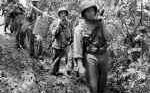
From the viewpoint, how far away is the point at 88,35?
753 centimetres

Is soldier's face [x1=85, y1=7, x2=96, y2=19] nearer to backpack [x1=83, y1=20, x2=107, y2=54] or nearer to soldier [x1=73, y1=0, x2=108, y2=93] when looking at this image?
soldier [x1=73, y1=0, x2=108, y2=93]

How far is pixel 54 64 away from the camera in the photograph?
11672mm

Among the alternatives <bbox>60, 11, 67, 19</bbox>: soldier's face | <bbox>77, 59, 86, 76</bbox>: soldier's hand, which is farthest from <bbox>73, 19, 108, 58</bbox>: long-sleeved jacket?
<bbox>60, 11, 67, 19</bbox>: soldier's face

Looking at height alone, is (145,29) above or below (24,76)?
above

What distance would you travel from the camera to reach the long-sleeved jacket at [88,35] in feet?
24.4

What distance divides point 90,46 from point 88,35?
254mm

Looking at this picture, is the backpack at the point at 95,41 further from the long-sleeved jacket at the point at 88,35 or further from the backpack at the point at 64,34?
the backpack at the point at 64,34

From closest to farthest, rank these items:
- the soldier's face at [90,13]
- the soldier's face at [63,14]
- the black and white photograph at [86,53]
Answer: the soldier's face at [90,13] < the black and white photograph at [86,53] < the soldier's face at [63,14]

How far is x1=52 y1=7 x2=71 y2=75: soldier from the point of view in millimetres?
11352

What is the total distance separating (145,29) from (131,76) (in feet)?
4.66

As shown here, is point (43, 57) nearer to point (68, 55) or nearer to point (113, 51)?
point (68, 55)

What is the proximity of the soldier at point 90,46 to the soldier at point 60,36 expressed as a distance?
3.78 m

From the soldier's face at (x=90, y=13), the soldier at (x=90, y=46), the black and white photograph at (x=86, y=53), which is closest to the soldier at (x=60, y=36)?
the black and white photograph at (x=86, y=53)

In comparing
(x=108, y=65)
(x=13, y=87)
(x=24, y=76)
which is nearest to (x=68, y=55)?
(x=24, y=76)
